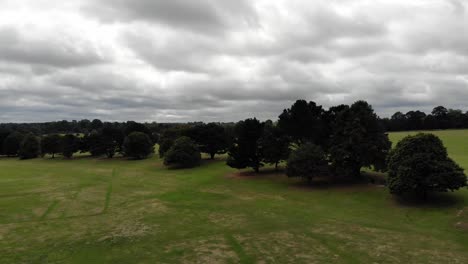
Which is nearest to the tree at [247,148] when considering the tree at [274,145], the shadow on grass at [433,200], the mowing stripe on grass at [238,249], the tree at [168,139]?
the tree at [274,145]

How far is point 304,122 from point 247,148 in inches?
419

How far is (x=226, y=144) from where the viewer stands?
76812 mm

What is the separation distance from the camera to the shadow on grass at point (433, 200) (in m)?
29.0

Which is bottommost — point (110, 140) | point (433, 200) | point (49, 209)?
point (49, 209)

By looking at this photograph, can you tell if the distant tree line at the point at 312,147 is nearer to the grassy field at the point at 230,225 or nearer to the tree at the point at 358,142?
the tree at the point at 358,142

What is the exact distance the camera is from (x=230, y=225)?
25.9m

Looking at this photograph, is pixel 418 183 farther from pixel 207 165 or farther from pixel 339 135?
pixel 207 165

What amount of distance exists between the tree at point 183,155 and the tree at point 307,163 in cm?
3056

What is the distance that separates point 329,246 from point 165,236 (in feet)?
37.4

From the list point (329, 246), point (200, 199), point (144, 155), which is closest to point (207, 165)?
point (144, 155)

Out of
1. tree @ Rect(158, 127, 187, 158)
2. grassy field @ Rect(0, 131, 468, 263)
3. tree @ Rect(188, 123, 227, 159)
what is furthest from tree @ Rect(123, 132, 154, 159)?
grassy field @ Rect(0, 131, 468, 263)

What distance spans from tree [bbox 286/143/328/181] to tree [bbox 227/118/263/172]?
38.5 ft

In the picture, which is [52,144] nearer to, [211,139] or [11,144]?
[11,144]

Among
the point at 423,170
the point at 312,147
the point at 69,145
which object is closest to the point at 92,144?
the point at 69,145
